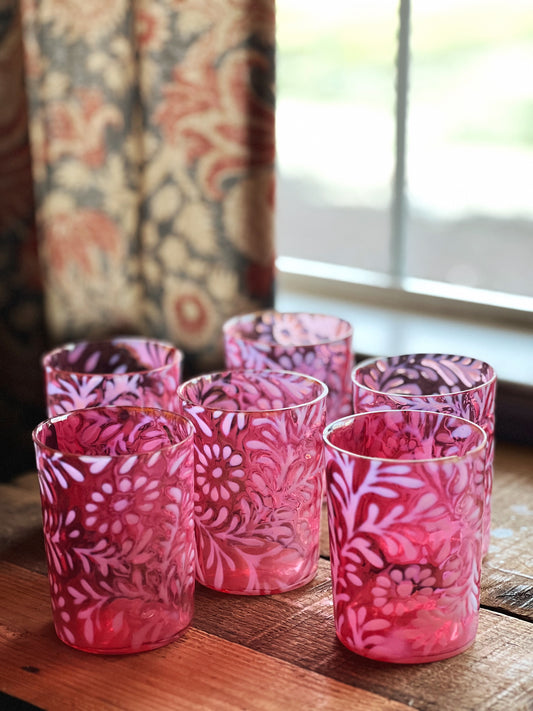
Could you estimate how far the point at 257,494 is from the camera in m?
0.74

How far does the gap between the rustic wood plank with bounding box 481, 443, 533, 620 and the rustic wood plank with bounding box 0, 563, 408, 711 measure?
0.17 metres

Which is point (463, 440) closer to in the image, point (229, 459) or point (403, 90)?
point (229, 459)

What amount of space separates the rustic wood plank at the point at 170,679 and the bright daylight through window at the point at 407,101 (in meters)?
0.75

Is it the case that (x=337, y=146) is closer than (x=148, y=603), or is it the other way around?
(x=148, y=603)

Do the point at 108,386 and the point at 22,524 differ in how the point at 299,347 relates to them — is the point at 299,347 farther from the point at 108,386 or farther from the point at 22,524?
the point at 22,524

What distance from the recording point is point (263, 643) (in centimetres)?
69

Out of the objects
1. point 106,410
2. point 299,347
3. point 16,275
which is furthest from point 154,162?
point 106,410

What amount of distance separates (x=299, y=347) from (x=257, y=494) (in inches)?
7.5

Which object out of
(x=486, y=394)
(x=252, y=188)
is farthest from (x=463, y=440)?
(x=252, y=188)

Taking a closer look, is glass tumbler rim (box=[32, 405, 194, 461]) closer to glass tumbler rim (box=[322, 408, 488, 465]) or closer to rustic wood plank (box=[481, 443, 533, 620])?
glass tumbler rim (box=[322, 408, 488, 465])

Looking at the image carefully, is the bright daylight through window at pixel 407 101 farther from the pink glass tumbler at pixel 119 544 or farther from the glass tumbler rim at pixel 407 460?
the pink glass tumbler at pixel 119 544

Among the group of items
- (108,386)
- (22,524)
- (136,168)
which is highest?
(136,168)

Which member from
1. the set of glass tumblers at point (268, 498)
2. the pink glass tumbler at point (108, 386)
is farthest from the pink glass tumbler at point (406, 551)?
the pink glass tumbler at point (108, 386)

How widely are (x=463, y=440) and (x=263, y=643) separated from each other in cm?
19
